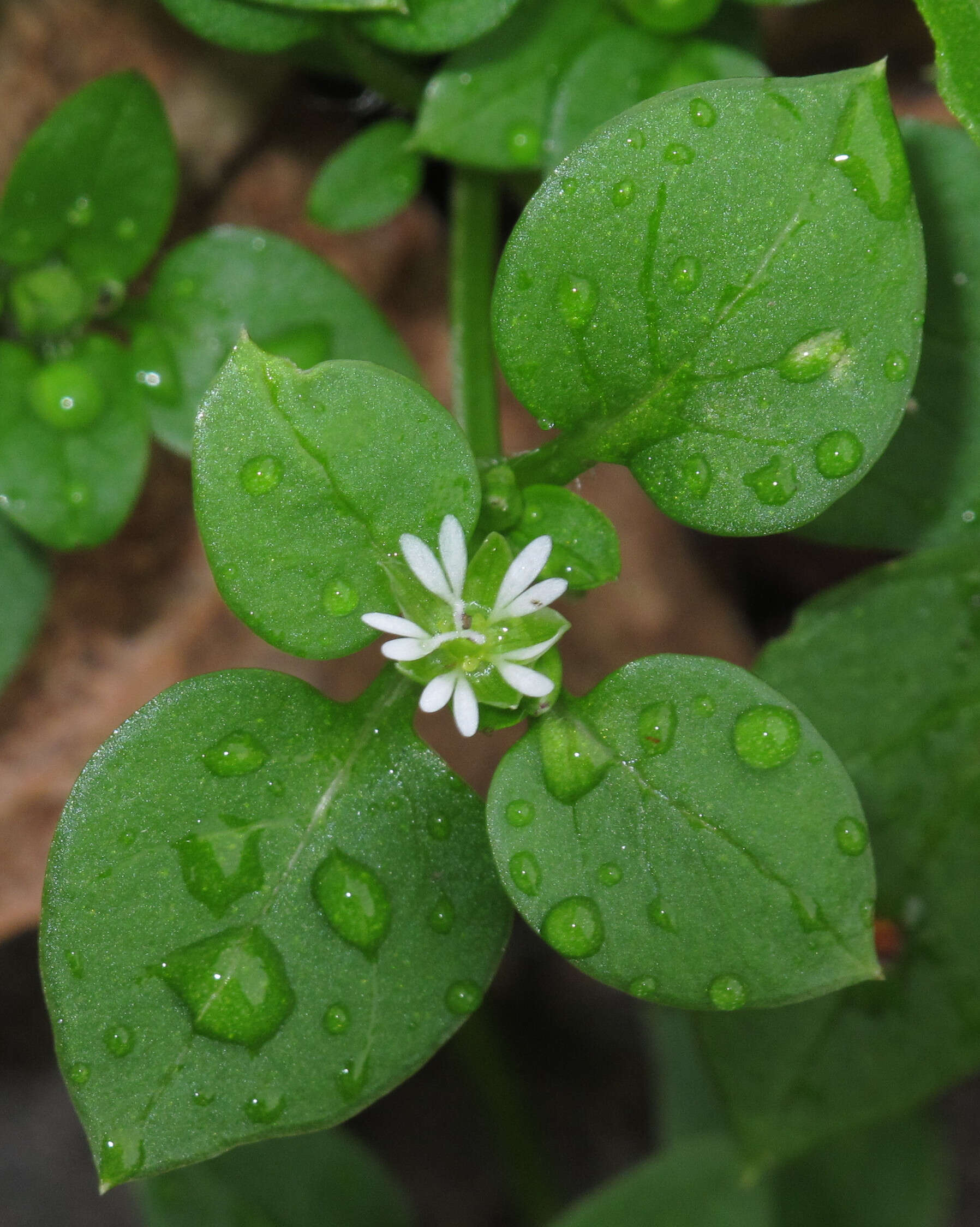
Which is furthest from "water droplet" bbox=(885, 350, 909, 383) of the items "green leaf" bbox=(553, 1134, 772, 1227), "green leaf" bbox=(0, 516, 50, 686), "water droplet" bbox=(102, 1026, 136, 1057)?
"green leaf" bbox=(553, 1134, 772, 1227)

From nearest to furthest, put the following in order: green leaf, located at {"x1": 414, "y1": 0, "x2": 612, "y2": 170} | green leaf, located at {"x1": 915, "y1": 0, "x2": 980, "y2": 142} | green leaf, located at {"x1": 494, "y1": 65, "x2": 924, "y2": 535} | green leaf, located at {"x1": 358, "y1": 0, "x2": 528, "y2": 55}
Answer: green leaf, located at {"x1": 494, "y1": 65, "x2": 924, "y2": 535}, green leaf, located at {"x1": 915, "y1": 0, "x2": 980, "y2": 142}, green leaf, located at {"x1": 358, "y1": 0, "x2": 528, "y2": 55}, green leaf, located at {"x1": 414, "y1": 0, "x2": 612, "y2": 170}

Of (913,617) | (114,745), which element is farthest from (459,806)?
(913,617)

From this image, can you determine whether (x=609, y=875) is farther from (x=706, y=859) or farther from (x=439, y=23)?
(x=439, y=23)

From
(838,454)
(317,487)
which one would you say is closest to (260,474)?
(317,487)

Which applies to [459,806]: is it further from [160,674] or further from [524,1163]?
[524,1163]

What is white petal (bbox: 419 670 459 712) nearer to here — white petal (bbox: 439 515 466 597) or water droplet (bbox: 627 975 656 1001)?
white petal (bbox: 439 515 466 597)

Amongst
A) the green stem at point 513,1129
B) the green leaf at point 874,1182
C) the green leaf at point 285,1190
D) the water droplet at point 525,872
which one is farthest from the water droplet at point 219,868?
the green leaf at point 874,1182
